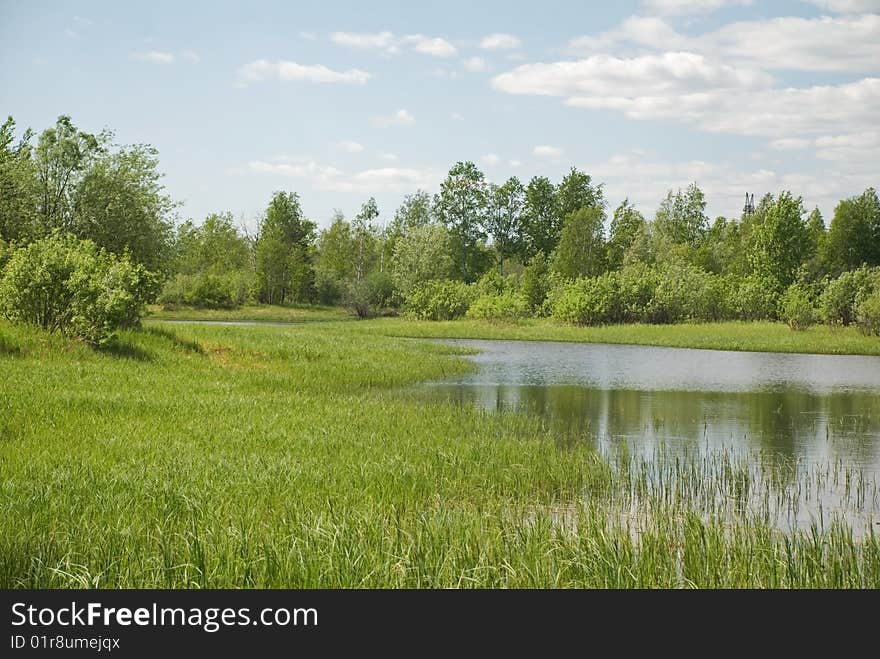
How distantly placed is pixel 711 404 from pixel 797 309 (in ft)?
118

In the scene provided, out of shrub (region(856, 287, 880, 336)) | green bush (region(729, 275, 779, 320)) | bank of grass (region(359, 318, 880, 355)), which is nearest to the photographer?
bank of grass (region(359, 318, 880, 355))

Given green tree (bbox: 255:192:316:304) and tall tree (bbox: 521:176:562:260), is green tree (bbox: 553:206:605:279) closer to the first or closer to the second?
tall tree (bbox: 521:176:562:260)

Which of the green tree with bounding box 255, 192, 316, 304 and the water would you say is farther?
the green tree with bounding box 255, 192, 316, 304

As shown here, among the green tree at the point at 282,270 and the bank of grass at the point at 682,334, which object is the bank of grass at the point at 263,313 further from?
the bank of grass at the point at 682,334

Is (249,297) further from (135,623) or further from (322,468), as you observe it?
(135,623)

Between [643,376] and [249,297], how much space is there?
65.4m

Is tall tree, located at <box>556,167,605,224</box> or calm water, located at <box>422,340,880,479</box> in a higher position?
tall tree, located at <box>556,167,605,224</box>

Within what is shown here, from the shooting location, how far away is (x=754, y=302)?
6638 centimetres

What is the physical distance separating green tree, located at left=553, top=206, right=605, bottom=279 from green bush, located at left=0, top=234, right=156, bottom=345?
64.5m

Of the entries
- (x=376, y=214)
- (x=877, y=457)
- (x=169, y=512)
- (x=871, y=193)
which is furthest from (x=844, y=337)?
(x=376, y=214)

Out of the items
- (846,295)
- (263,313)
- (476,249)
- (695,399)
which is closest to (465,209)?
(476,249)

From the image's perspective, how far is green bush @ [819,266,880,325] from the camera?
55.4m

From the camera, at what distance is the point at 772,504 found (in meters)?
12.9

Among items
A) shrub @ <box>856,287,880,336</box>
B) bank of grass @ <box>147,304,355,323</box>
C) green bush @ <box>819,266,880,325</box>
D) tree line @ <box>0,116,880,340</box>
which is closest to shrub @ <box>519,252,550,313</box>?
tree line @ <box>0,116,880,340</box>
